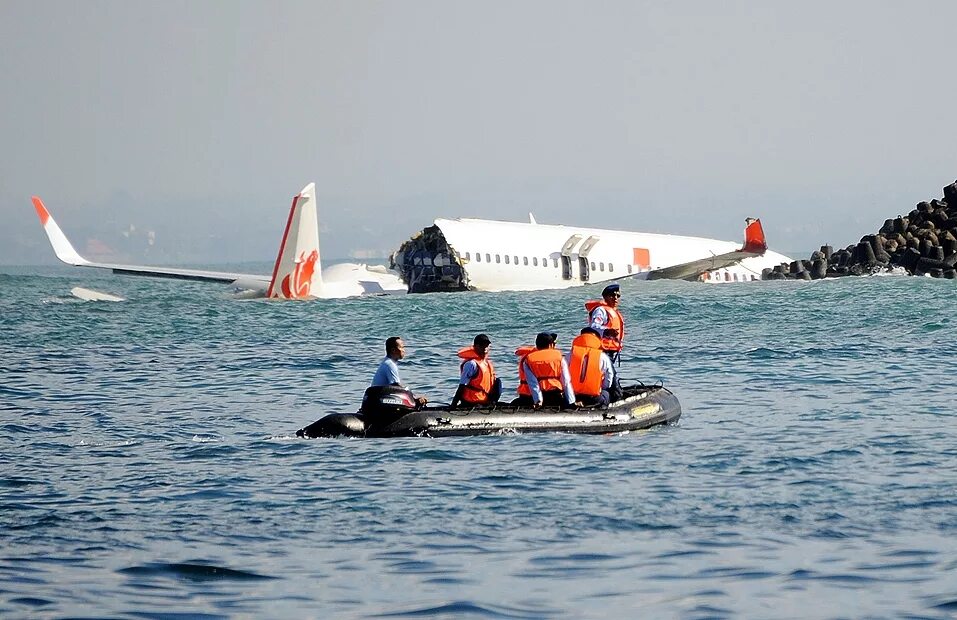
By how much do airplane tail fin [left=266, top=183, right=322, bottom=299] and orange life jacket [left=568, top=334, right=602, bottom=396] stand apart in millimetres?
34560

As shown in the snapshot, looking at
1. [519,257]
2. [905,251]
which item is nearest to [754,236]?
[519,257]

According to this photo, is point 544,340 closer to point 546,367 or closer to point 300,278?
point 546,367

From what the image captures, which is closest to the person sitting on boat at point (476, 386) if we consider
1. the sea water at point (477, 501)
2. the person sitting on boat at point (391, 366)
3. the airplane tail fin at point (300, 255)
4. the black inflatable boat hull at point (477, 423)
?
the black inflatable boat hull at point (477, 423)

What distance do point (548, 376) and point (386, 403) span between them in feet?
8.86

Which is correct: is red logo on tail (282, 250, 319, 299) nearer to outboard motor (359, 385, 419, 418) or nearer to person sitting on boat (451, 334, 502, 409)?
person sitting on boat (451, 334, 502, 409)

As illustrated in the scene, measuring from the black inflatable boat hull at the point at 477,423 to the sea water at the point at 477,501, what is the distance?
0.28 metres

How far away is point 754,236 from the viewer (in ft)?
185

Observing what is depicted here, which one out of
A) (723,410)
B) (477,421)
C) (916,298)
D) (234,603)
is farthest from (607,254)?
(234,603)

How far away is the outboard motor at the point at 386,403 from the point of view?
2119cm

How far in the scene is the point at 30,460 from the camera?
66.0 feet

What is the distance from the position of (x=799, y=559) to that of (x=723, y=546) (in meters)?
0.85

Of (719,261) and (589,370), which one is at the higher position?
(719,261)

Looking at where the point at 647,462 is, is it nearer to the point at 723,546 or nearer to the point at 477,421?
the point at 477,421

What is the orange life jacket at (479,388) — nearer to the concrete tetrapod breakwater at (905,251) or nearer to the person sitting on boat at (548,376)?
the person sitting on boat at (548,376)
